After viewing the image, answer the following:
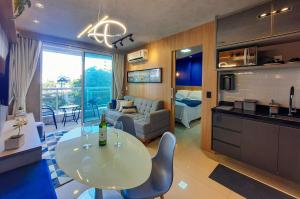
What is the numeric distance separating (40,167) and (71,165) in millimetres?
803

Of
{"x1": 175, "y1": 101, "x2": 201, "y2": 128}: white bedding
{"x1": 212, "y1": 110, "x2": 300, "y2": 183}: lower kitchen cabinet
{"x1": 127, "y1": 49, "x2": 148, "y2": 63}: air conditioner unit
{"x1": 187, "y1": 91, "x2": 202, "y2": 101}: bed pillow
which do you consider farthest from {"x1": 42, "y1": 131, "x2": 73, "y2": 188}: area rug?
{"x1": 187, "y1": 91, "x2": 202, "y2": 101}: bed pillow

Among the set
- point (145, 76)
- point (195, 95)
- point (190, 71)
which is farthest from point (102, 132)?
point (190, 71)

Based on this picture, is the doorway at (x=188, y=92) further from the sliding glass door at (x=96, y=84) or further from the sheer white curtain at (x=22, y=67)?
the sheer white curtain at (x=22, y=67)

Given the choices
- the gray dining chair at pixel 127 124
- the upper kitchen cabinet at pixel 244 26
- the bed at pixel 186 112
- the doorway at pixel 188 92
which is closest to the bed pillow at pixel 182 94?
the doorway at pixel 188 92

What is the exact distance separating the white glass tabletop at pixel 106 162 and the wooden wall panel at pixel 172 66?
200 centimetres

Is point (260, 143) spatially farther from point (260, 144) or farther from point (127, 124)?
point (127, 124)

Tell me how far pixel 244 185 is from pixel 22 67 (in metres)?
4.94

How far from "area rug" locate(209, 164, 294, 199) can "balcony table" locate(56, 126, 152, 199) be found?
148cm

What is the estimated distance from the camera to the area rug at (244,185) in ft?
6.20

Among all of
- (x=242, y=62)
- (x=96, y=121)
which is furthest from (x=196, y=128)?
(x=96, y=121)

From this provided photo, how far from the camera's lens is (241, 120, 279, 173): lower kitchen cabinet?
205 centimetres

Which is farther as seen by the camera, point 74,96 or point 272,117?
point 74,96

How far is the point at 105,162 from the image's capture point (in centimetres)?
124

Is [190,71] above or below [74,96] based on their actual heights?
above
